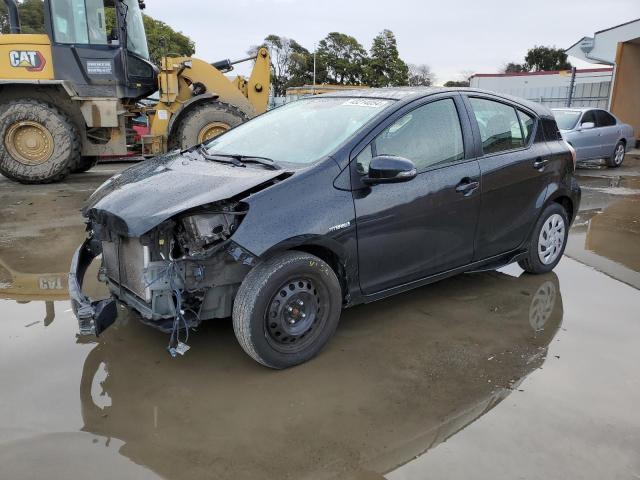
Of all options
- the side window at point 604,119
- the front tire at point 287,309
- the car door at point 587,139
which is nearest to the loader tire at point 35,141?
the front tire at point 287,309

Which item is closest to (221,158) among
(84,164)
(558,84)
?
(84,164)

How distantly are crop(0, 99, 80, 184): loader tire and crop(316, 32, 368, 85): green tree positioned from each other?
5989 centimetres

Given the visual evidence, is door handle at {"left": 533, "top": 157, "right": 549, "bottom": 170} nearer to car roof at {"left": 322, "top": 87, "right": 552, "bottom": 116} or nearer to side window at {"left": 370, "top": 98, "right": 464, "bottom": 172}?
car roof at {"left": 322, "top": 87, "right": 552, "bottom": 116}

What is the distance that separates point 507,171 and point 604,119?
34.9 ft

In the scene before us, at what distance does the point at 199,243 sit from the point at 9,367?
1458 millimetres

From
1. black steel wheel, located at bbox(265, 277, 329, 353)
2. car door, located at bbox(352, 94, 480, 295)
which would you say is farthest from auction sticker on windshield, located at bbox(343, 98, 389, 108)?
black steel wheel, located at bbox(265, 277, 329, 353)

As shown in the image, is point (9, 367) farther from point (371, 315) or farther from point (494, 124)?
point (494, 124)

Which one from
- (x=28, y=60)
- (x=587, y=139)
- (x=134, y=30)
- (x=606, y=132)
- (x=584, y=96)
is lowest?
(x=587, y=139)

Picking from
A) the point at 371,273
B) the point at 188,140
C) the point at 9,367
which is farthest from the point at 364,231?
the point at 188,140

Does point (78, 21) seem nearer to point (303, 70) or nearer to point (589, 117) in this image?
point (589, 117)

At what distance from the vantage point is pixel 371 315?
157 inches

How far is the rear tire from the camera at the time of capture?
13.5 meters

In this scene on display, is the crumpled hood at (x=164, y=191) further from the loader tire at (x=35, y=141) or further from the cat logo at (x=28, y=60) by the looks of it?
the cat logo at (x=28, y=60)

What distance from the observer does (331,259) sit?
331 centimetres
